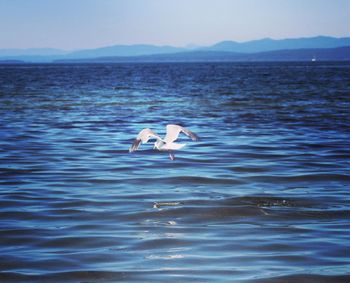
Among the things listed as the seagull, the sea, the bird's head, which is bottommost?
the sea

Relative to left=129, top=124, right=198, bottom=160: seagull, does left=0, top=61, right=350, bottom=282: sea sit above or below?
below

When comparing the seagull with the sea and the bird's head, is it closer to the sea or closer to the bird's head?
the bird's head

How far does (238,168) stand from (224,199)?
2.95 metres

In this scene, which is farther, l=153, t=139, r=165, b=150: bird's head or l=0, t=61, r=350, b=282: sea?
l=153, t=139, r=165, b=150: bird's head

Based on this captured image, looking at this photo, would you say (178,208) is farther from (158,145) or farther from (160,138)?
(158,145)

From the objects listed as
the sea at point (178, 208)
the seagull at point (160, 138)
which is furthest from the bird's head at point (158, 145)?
the sea at point (178, 208)

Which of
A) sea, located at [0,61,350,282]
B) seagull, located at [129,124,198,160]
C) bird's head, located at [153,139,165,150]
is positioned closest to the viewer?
sea, located at [0,61,350,282]

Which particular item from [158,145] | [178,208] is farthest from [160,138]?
[178,208]

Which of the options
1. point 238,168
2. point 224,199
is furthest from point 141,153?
point 224,199

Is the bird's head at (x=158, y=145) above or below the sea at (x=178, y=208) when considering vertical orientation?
above

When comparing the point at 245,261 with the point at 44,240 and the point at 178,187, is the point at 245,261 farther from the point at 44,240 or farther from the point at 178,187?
the point at 178,187

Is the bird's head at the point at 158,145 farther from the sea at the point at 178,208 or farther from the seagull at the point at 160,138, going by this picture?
the sea at the point at 178,208

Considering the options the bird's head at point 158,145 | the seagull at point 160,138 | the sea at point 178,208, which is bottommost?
the sea at point 178,208

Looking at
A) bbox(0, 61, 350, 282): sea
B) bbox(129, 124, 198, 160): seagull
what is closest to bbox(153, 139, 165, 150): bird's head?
bbox(129, 124, 198, 160): seagull
